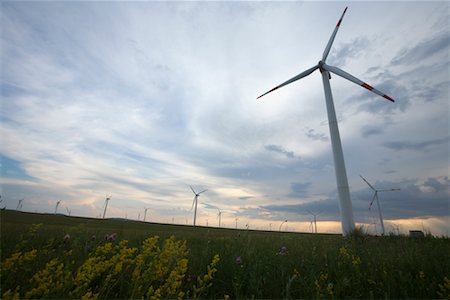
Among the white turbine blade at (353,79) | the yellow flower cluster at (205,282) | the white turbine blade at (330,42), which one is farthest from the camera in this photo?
the white turbine blade at (330,42)

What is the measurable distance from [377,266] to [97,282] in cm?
656

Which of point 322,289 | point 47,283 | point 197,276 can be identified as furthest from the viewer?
point 197,276

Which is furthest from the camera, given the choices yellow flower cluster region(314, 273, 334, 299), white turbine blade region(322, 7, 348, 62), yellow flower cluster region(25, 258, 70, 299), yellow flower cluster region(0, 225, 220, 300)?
white turbine blade region(322, 7, 348, 62)

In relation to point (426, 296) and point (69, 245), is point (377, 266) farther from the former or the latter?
point (69, 245)

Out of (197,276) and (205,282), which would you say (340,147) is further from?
(205,282)

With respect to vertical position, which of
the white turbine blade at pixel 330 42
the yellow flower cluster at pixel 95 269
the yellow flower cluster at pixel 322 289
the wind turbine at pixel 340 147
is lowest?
the yellow flower cluster at pixel 322 289

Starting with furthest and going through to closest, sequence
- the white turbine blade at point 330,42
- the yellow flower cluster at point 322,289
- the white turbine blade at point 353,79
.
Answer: the white turbine blade at point 330,42 < the white turbine blade at point 353,79 < the yellow flower cluster at point 322,289

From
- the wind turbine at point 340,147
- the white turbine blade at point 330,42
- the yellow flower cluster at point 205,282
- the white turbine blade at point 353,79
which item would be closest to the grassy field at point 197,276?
the yellow flower cluster at point 205,282

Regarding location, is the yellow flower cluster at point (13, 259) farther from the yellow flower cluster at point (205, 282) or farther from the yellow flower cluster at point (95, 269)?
the yellow flower cluster at point (205, 282)

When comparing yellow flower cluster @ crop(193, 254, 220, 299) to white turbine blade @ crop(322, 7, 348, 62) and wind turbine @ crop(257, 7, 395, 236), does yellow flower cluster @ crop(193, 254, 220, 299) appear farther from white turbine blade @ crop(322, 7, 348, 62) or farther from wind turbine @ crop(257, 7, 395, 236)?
white turbine blade @ crop(322, 7, 348, 62)

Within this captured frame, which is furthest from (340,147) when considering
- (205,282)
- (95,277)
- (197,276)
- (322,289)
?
(95,277)

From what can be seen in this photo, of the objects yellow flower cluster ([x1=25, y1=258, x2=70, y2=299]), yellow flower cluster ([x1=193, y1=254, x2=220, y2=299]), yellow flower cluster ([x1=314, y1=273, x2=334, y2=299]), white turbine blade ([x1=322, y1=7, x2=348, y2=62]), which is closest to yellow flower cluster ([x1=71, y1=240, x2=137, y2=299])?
yellow flower cluster ([x1=25, y1=258, x2=70, y2=299])

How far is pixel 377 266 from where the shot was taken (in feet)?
19.6

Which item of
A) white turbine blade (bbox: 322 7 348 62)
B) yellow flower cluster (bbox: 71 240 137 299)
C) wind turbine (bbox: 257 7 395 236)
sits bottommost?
yellow flower cluster (bbox: 71 240 137 299)
